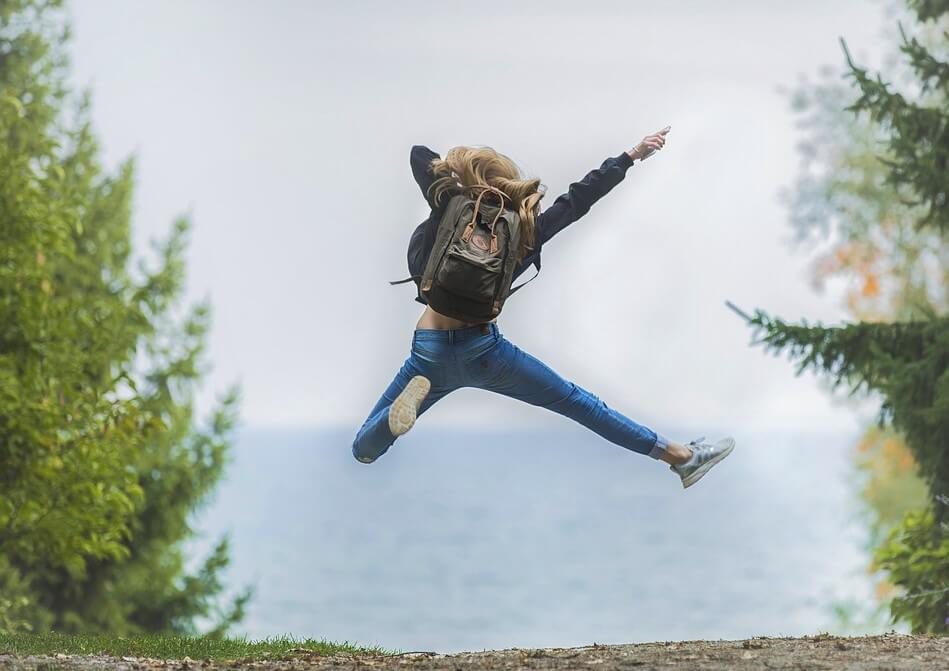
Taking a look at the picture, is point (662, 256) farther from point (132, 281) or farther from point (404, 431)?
point (404, 431)

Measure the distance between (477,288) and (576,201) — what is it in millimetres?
799

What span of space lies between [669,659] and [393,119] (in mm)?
65115

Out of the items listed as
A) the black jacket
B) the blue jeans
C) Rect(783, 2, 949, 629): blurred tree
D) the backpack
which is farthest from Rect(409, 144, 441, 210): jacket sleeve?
Rect(783, 2, 949, 629): blurred tree

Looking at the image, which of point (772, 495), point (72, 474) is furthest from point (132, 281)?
point (772, 495)

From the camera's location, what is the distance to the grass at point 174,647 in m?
7.20

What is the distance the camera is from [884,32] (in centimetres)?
2002

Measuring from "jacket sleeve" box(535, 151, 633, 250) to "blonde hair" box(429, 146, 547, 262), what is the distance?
0.08 metres

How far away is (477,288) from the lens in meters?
5.80

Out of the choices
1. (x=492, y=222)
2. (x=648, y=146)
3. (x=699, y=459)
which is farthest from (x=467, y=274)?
(x=699, y=459)

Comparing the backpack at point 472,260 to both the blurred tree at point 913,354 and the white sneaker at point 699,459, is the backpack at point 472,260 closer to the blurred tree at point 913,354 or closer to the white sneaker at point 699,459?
the white sneaker at point 699,459

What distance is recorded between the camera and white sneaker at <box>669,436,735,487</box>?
6.64 m

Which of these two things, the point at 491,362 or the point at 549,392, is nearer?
the point at 491,362

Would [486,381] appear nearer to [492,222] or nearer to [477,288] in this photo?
[477,288]

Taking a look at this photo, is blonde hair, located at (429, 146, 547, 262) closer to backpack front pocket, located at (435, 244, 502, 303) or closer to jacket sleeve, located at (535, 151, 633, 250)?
jacket sleeve, located at (535, 151, 633, 250)
